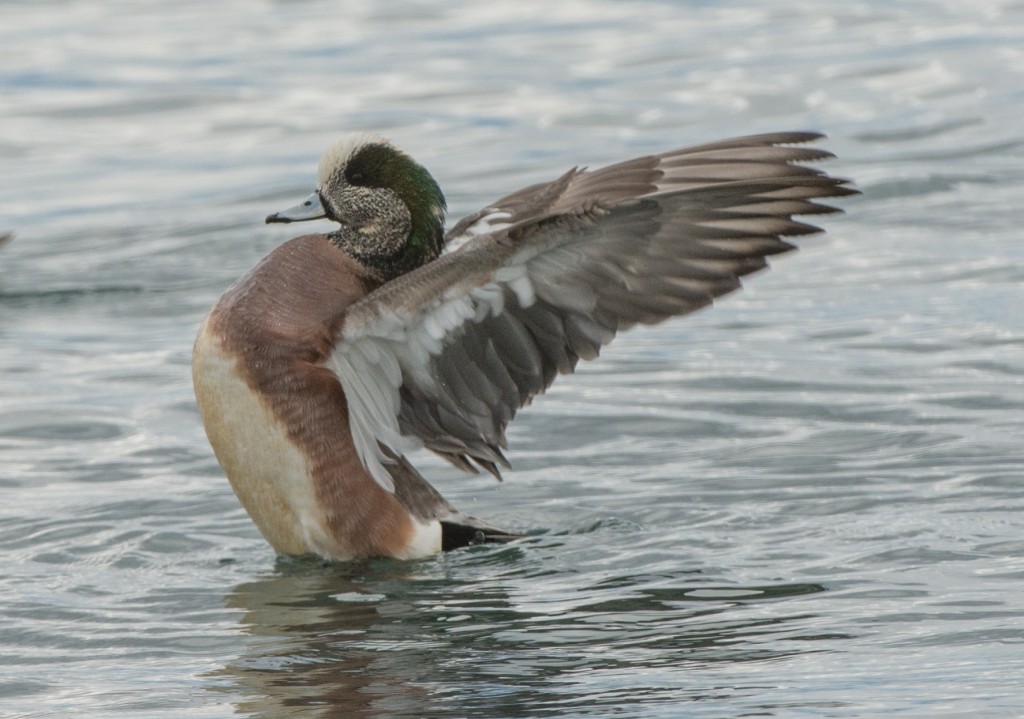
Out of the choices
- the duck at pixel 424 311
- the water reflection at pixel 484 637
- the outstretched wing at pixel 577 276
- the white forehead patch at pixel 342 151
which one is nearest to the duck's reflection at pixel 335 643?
the water reflection at pixel 484 637

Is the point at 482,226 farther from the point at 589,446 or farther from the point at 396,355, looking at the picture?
the point at 589,446

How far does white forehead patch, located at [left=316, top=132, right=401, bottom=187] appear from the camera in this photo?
20.5 ft

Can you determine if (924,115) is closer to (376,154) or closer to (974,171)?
(974,171)

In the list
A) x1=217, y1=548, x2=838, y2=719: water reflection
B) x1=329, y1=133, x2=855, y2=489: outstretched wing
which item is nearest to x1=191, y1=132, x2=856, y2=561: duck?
x1=329, y1=133, x2=855, y2=489: outstretched wing

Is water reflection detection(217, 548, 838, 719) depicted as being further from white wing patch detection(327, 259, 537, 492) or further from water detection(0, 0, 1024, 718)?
white wing patch detection(327, 259, 537, 492)

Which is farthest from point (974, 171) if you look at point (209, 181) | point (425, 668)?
point (425, 668)

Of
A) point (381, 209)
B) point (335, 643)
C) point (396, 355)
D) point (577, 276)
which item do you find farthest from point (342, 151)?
point (335, 643)

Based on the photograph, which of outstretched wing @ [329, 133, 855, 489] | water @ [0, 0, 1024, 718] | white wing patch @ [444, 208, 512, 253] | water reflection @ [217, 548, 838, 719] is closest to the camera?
water reflection @ [217, 548, 838, 719]

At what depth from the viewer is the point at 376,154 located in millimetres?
6219

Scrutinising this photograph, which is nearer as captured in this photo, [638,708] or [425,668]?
[638,708]

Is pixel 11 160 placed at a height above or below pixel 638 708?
above

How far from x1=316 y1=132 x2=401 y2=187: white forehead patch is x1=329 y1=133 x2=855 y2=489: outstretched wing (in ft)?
2.63

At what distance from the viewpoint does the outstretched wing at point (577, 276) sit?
5.34 m

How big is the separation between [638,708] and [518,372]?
1.54m
